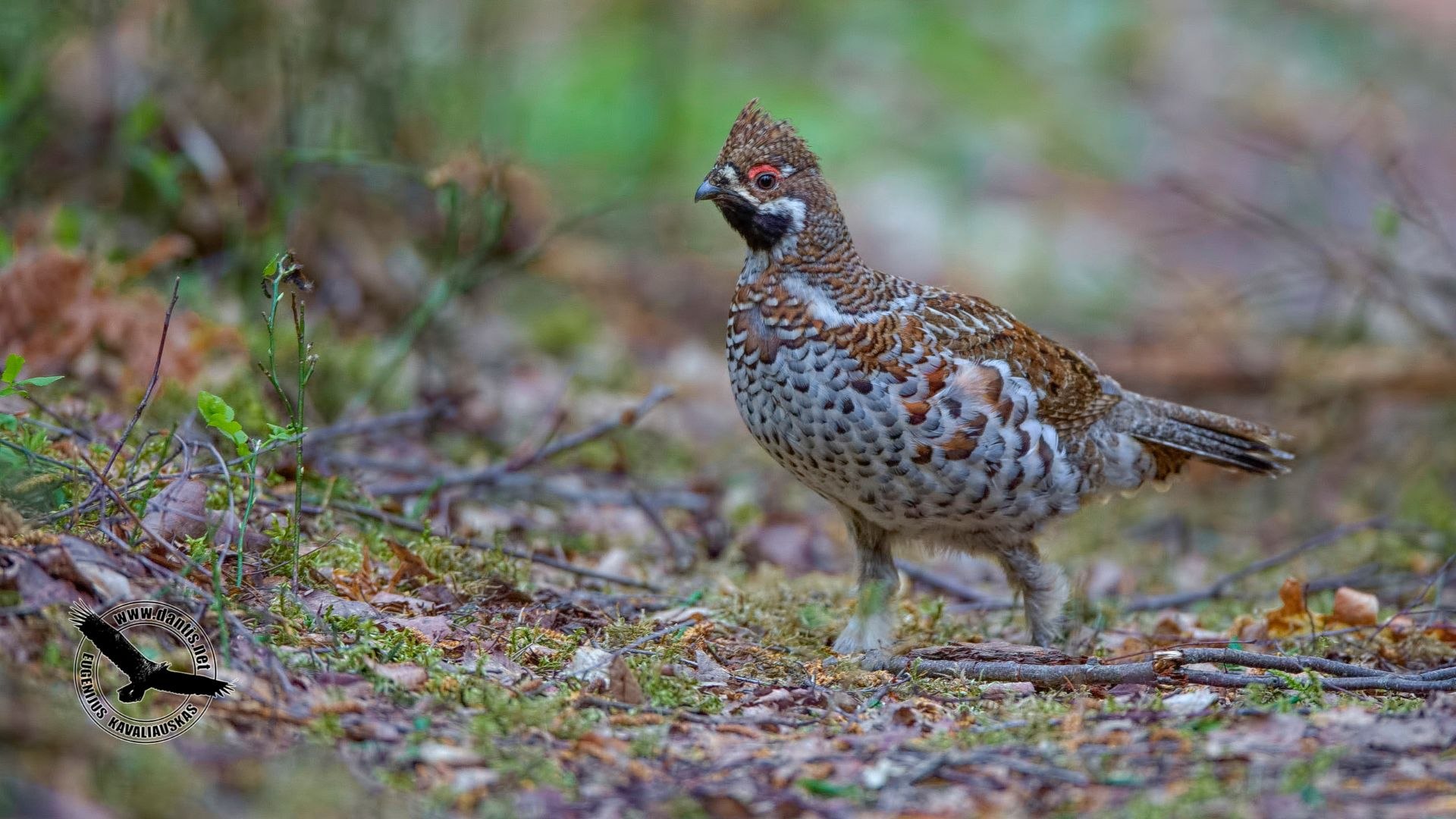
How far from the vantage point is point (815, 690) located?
13.6 ft

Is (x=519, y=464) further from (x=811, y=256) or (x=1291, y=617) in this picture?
(x=1291, y=617)

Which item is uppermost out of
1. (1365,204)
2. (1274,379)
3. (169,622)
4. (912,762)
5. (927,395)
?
(1365,204)

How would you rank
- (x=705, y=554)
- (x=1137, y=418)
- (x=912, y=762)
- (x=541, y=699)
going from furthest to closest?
(x=705, y=554) → (x=1137, y=418) → (x=541, y=699) → (x=912, y=762)

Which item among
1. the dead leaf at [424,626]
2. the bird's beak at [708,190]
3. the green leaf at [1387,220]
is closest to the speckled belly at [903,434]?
the bird's beak at [708,190]

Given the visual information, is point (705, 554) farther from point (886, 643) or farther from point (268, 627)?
point (268, 627)

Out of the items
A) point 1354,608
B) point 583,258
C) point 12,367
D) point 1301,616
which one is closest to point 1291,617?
point 1301,616

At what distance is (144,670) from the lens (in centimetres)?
325

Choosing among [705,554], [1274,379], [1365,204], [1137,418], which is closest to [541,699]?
[705,554]

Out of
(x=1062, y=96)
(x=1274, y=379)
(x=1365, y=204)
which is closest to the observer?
(x=1274, y=379)

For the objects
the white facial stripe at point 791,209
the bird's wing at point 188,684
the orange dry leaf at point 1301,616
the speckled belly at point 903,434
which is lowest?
the bird's wing at point 188,684

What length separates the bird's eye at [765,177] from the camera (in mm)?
4777

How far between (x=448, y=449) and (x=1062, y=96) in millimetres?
11833

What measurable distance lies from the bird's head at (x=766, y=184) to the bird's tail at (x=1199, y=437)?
171 centimetres

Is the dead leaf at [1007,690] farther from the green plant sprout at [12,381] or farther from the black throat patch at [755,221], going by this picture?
the green plant sprout at [12,381]
